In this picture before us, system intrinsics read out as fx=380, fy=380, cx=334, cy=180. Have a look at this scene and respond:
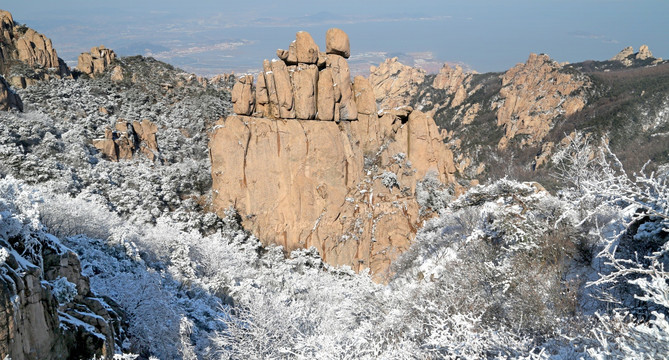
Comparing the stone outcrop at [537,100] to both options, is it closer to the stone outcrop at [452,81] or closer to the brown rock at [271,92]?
the stone outcrop at [452,81]

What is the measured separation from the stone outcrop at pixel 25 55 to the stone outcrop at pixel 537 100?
4127 inches

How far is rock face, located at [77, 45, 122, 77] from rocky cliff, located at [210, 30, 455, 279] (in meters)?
42.7

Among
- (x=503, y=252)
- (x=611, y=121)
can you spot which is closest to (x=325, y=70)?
(x=503, y=252)

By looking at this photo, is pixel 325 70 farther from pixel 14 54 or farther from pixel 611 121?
Result: pixel 611 121

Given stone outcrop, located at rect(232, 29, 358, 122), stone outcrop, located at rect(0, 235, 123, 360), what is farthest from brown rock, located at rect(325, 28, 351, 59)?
stone outcrop, located at rect(0, 235, 123, 360)

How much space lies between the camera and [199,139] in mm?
51188

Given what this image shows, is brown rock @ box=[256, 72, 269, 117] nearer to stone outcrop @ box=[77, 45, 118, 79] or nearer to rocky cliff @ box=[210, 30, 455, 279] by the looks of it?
rocky cliff @ box=[210, 30, 455, 279]

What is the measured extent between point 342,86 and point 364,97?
8.80ft

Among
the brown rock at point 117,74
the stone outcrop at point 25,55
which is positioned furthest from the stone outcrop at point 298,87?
the brown rock at point 117,74

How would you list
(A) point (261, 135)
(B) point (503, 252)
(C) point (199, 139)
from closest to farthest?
(B) point (503, 252) < (A) point (261, 135) < (C) point (199, 139)

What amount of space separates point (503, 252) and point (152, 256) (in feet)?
72.2

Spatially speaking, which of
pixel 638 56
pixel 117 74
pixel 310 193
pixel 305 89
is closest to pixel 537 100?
pixel 638 56

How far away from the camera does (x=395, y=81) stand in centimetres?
18012

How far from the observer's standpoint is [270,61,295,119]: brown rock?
109ft
